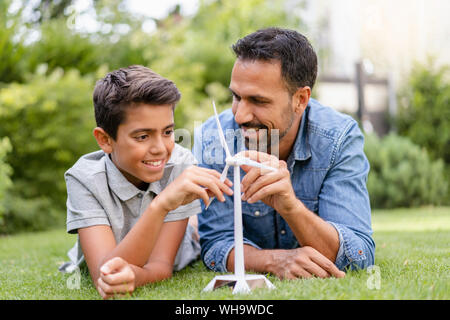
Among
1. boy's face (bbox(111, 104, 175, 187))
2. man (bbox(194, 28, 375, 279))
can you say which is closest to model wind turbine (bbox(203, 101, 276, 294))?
man (bbox(194, 28, 375, 279))

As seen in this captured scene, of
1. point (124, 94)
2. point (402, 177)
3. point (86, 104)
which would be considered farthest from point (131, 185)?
point (402, 177)

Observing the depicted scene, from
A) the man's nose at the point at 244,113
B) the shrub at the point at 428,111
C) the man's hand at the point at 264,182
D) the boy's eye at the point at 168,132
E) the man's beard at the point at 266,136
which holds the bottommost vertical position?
the shrub at the point at 428,111

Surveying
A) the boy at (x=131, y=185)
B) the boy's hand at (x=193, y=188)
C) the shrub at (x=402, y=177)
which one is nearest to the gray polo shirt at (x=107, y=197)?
the boy at (x=131, y=185)

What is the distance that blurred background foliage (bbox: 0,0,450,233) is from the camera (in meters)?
9.12

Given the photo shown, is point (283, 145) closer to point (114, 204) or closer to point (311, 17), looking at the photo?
point (114, 204)

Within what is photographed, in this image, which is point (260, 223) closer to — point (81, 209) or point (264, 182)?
point (264, 182)

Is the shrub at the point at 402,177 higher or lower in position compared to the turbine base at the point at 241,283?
lower

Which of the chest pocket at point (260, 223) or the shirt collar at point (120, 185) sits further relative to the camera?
the chest pocket at point (260, 223)

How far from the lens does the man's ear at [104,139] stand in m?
3.52

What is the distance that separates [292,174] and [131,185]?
50.5 inches

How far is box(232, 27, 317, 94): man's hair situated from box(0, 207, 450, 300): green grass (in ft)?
4.87

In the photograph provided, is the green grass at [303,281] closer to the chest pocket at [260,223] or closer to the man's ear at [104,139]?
the chest pocket at [260,223]

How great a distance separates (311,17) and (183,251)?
59.2ft

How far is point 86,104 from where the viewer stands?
31.9 feet
